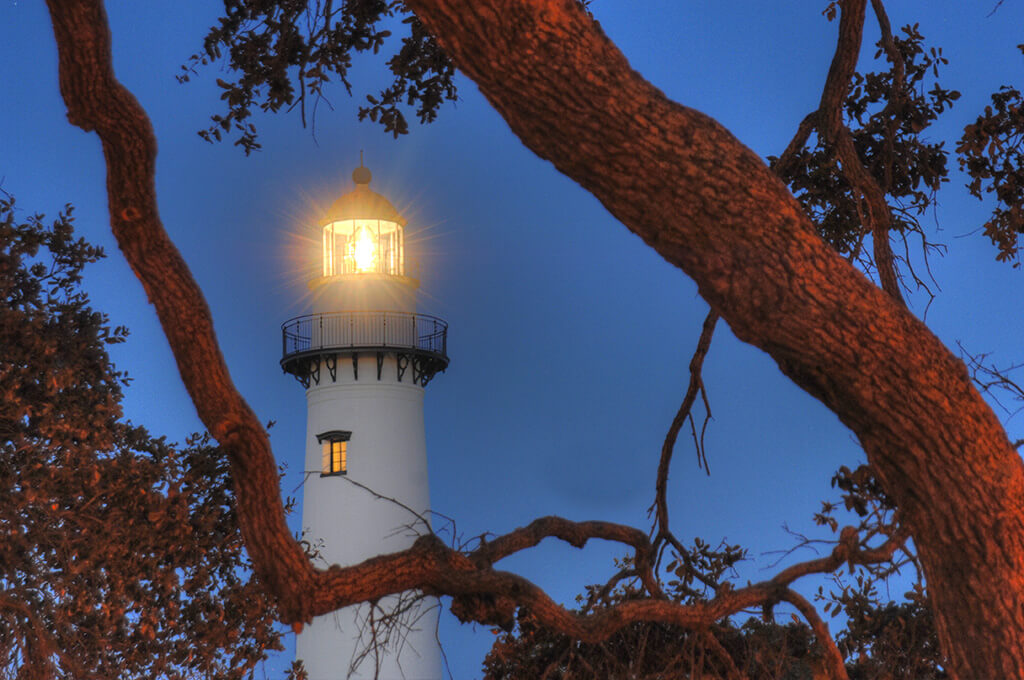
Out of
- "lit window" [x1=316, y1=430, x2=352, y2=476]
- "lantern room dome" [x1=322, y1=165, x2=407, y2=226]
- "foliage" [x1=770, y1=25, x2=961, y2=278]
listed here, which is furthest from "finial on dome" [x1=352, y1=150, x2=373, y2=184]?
"foliage" [x1=770, y1=25, x2=961, y2=278]

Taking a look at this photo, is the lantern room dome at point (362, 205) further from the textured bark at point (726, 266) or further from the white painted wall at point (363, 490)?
the textured bark at point (726, 266)

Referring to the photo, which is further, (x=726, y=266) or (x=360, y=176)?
(x=360, y=176)

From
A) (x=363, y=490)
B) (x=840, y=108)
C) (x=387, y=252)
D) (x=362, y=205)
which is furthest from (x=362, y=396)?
(x=840, y=108)

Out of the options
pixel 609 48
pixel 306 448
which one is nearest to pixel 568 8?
pixel 609 48

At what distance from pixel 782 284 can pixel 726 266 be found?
0.66 ft

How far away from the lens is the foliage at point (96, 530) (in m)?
6.10

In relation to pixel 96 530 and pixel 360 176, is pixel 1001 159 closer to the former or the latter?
pixel 96 530

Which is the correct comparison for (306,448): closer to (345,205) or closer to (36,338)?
(345,205)

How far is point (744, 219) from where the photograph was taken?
4.02 m

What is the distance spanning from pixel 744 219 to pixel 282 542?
257 cm

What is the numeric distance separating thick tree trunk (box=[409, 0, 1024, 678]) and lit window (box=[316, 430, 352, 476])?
1500 centimetres

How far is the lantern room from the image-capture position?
743 inches

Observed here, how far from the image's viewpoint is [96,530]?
6098 mm

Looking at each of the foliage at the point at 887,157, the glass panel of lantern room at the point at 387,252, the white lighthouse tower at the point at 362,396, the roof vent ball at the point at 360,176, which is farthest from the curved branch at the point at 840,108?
the roof vent ball at the point at 360,176
